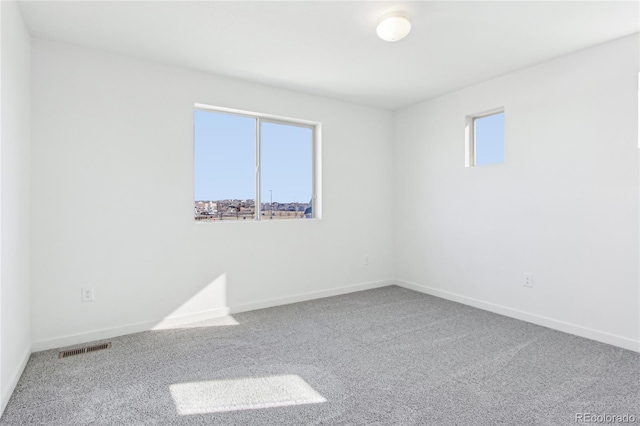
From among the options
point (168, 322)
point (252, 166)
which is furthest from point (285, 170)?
point (168, 322)

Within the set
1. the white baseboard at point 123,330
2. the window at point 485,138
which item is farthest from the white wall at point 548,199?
the white baseboard at point 123,330

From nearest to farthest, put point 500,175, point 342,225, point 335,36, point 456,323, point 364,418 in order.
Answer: point 364,418 → point 335,36 → point 456,323 → point 500,175 → point 342,225

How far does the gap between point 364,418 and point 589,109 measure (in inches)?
118

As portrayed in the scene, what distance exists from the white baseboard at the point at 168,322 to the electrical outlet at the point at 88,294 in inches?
10.5

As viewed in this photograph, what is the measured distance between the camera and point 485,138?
3990mm

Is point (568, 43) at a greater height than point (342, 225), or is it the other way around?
point (568, 43)

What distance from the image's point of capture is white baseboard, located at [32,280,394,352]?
283 centimetres

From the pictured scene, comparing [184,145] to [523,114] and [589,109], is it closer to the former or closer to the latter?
[523,114]

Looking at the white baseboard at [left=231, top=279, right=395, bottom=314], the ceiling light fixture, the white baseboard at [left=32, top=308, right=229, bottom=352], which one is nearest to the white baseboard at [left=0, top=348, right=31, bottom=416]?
Answer: the white baseboard at [left=32, top=308, right=229, bottom=352]

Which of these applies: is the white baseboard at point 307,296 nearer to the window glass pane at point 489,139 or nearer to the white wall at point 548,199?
the white wall at point 548,199

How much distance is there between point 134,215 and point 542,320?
12.5 ft

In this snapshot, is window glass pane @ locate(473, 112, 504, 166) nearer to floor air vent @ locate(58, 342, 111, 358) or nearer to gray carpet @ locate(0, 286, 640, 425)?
gray carpet @ locate(0, 286, 640, 425)

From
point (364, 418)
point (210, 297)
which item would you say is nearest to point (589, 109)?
point (364, 418)

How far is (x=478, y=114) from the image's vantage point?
398cm
